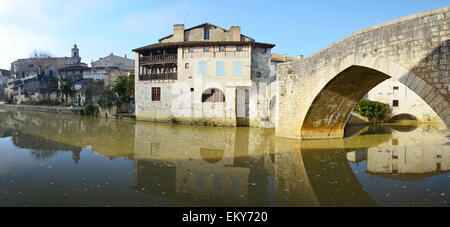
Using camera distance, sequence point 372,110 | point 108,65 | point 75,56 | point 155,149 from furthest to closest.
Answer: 1. point 75,56
2. point 108,65
3. point 372,110
4. point 155,149

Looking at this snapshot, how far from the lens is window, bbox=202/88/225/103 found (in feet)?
65.9

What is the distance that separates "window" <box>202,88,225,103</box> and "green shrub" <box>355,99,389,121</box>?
11.8 m

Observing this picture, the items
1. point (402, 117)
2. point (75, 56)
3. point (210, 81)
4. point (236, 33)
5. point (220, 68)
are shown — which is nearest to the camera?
point (220, 68)

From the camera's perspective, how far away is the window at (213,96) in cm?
2008

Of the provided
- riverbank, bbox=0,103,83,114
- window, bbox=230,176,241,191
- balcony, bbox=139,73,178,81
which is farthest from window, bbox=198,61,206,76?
riverbank, bbox=0,103,83,114

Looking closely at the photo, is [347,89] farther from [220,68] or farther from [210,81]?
[210,81]

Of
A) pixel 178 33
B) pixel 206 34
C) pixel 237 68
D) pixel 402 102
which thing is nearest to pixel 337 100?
pixel 237 68

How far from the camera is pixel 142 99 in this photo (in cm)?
2356

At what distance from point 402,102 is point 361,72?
17039 millimetres

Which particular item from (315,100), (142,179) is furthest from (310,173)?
(315,100)

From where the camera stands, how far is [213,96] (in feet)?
66.6

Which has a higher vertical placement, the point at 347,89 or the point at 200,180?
the point at 347,89

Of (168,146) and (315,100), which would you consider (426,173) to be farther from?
(168,146)
